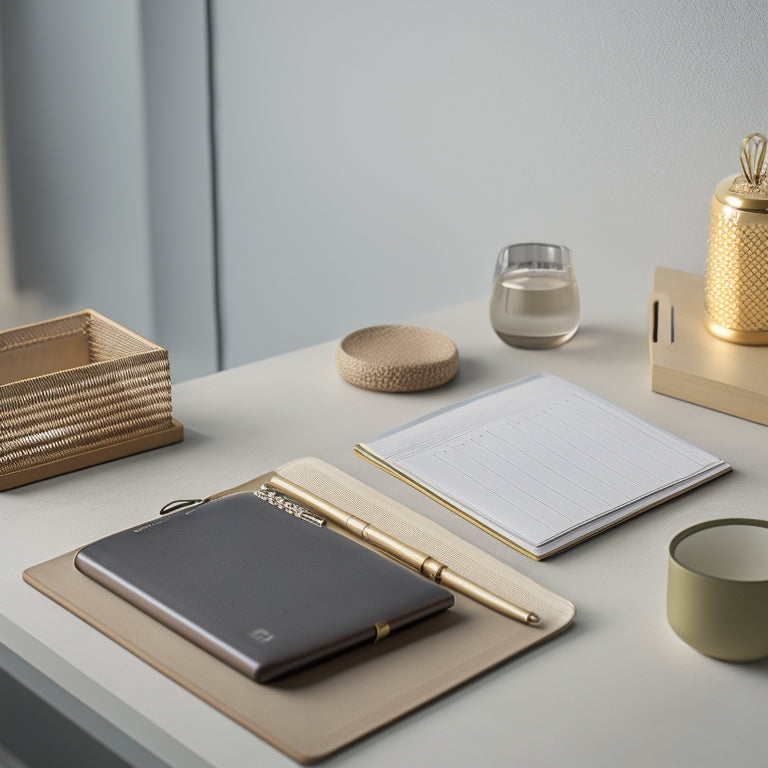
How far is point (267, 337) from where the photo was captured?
1.89 meters

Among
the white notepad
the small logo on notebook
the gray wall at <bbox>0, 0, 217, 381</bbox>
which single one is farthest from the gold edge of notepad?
the gray wall at <bbox>0, 0, 217, 381</bbox>

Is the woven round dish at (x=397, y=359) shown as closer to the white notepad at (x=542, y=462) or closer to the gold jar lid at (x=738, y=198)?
the white notepad at (x=542, y=462)

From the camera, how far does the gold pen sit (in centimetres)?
75

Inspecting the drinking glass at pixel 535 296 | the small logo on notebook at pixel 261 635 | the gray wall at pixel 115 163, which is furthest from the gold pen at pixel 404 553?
the gray wall at pixel 115 163

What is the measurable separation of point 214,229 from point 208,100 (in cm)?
22

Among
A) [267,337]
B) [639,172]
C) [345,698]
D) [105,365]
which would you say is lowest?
[267,337]

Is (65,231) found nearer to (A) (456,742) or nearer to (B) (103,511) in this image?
(B) (103,511)

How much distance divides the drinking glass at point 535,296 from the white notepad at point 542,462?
0.13 metres

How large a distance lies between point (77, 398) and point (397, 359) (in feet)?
1.11

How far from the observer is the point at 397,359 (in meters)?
1.13

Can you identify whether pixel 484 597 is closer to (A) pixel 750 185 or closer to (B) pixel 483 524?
(B) pixel 483 524

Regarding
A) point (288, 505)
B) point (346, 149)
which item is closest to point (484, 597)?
point (288, 505)

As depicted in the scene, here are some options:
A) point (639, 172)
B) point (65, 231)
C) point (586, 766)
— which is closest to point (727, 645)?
point (586, 766)

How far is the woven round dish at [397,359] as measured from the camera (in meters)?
1.09
